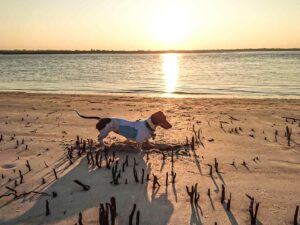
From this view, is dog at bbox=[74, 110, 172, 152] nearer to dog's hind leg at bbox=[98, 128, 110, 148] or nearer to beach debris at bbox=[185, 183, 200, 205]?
dog's hind leg at bbox=[98, 128, 110, 148]

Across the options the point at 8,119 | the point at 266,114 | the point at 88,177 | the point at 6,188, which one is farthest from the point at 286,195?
the point at 8,119

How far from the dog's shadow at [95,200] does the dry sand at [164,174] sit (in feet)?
0.04

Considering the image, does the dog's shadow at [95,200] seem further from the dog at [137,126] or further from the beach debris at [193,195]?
the dog at [137,126]

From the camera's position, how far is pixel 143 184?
5.30 metres

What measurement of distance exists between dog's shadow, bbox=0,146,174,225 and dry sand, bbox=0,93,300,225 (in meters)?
0.01

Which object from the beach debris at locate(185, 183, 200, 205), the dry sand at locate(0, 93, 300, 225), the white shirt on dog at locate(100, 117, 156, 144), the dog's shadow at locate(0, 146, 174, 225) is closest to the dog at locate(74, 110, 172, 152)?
the white shirt on dog at locate(100, 117, 156, 144)

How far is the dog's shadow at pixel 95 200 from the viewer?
14.2 feet

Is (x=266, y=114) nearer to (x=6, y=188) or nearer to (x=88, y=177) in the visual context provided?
(x=88, y=177)

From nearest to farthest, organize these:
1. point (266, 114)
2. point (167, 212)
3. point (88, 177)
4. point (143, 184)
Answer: point (167, 212)
point (143, 184)
point (88, 177)
point (266, 114)

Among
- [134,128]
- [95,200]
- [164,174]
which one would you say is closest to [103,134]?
[134,128]

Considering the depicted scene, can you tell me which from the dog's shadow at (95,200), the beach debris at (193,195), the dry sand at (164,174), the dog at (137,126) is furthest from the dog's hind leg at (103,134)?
the beach debris at (193,195)

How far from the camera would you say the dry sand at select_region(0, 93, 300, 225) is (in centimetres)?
444

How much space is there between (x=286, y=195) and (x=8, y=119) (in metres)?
8.35

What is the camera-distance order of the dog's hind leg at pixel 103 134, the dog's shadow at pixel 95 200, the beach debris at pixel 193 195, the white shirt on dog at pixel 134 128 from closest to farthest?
1. the dog's shadow at pixel 95 200
2. the beach debris at pixel 193 195
3. the white shirt on dog at pixel 134 128
4. the dog's hind leg at pixel 103 134
